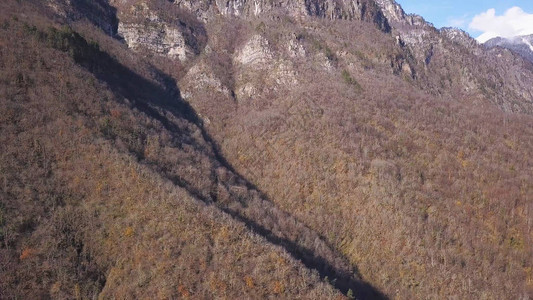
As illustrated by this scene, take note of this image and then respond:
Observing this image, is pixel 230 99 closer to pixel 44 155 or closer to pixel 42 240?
pixel 44 155

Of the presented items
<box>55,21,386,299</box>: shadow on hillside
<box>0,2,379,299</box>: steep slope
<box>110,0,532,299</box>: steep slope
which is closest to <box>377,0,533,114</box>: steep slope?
<box>110,0,532,299</box>: steep slope

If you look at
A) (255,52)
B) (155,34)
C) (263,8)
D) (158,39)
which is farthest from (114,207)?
(263,8)

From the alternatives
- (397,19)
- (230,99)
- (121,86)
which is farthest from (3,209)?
(397,19)

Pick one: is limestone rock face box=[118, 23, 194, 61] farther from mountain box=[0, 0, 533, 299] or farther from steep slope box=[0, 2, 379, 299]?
steep slope box=[0, 2, 379, 299]

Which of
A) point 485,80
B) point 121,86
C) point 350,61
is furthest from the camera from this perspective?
point 485,80

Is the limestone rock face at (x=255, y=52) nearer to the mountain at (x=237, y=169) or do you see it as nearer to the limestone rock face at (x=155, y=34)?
the mountain at (x=237, y=169)

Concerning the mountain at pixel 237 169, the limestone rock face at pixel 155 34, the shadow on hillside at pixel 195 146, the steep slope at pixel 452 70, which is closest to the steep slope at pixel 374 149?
the mountain at pixel 237 169
